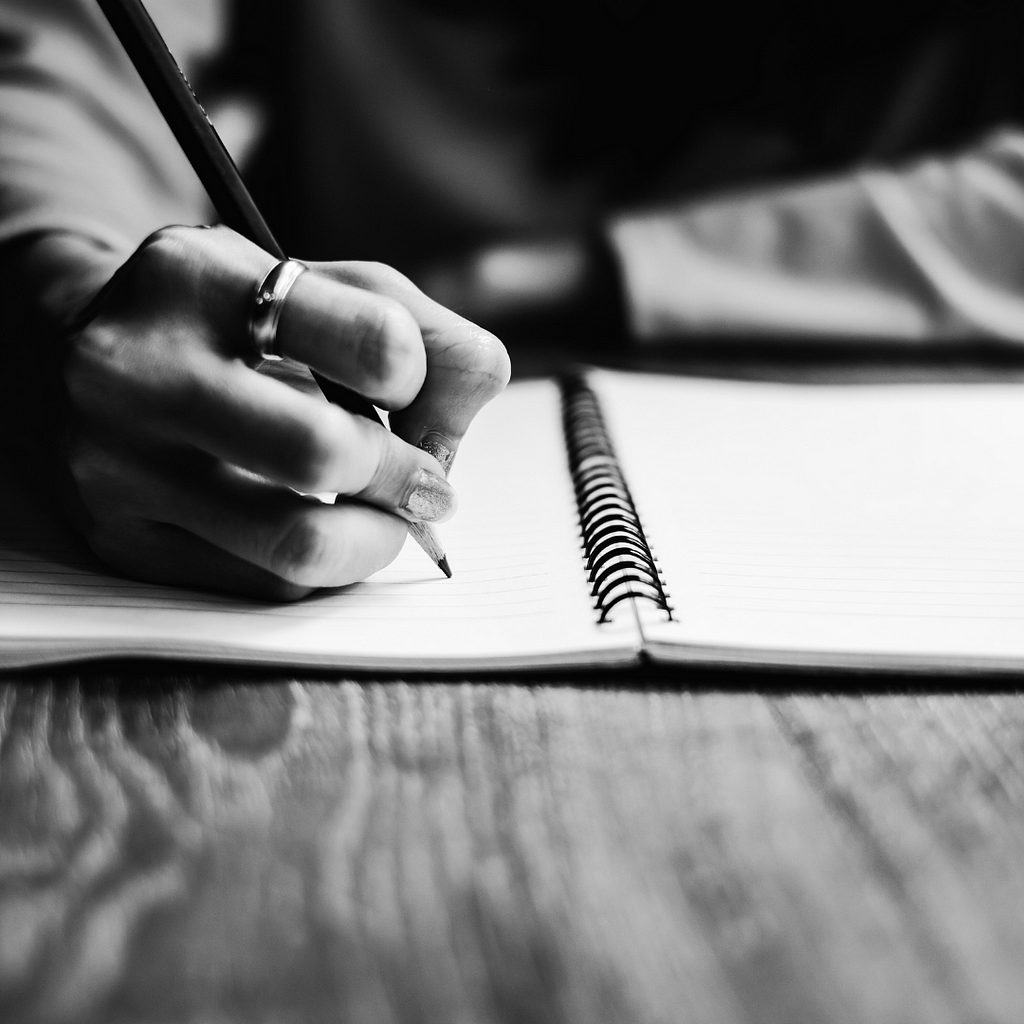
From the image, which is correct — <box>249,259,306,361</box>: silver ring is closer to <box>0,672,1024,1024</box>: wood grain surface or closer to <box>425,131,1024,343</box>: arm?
<box>0,672,1024,1024</box>: wood grain surface

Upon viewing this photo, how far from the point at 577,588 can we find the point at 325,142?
2.17 feet

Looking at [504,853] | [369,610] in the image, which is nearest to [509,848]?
[504,853]

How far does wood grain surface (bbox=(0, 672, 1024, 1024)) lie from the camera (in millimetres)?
239

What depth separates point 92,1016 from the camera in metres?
0.23

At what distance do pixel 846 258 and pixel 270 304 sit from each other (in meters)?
0.62

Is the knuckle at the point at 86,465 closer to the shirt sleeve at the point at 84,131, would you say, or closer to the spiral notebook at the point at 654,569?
the spiral notebook at the point at 654,569

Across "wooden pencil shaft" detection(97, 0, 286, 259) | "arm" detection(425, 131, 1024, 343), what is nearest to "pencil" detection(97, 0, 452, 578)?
"wooden pencil shaft" detection(97, 0, 286, 259)

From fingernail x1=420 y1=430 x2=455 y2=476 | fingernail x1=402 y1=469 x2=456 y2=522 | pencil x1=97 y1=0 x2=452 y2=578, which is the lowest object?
fingernail x1=402 y1=469 x2=456 y2=522

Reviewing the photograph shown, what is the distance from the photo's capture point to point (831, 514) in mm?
490

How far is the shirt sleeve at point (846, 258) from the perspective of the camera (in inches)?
31.3

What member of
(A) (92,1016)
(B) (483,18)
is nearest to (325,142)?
(B) (483,18)

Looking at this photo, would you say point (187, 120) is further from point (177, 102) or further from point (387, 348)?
point (387, 348)

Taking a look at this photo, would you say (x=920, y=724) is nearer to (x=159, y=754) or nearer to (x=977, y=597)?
(x=977, y=597)

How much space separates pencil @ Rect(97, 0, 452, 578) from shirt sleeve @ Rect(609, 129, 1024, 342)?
0.43 meters
